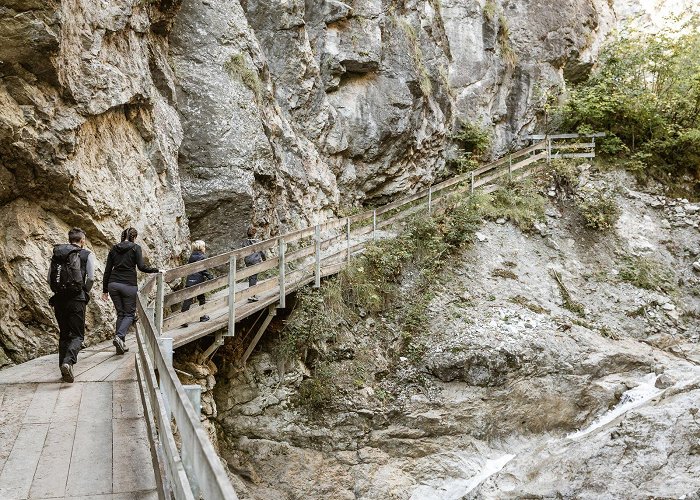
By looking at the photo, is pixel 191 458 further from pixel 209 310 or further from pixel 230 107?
pixel 230 107

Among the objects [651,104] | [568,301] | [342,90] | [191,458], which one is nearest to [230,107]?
[342,90]

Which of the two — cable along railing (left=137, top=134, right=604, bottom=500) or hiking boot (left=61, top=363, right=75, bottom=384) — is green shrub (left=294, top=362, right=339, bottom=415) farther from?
hiking boot (left=61, top=363, right=75, bottom=384)

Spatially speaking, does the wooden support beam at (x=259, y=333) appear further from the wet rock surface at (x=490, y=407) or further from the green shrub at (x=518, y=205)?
the green shrub at (x=518, y=205)

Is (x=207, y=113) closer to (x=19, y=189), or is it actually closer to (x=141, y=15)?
(x=141, y=15)

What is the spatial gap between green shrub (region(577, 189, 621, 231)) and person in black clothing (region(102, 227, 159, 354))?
12.9 metres

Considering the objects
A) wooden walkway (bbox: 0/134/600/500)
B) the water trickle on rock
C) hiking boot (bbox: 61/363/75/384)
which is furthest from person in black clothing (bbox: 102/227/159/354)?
the water trickle on rock

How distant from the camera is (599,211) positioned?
54.6 feet

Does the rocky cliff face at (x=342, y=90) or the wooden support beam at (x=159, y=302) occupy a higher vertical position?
the rocky cliff face at (x=342, y=90)

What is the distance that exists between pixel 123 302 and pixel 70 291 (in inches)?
62.6

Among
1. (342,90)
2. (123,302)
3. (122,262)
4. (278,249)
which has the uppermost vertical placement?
Result: (342,90)

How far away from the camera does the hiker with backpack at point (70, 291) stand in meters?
6.38

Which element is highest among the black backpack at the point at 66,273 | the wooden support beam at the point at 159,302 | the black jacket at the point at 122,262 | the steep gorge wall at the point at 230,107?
the steep gorge wall at the point at 230,107

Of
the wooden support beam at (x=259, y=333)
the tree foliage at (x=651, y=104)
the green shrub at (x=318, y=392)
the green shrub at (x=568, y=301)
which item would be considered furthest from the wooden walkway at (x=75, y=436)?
the tree foliage at (x=651, y=104)

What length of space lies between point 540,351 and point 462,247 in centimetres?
403
